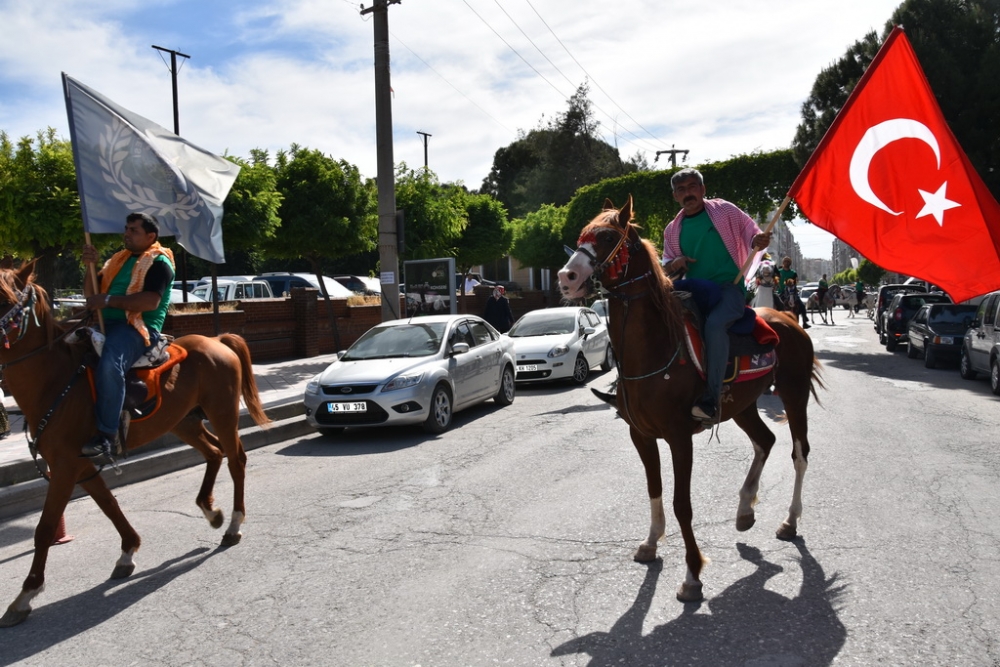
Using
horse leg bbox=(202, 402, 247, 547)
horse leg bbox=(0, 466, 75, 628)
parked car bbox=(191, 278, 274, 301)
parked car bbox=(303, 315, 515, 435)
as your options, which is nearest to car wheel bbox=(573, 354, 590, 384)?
parked car bbox=(303, 315, 515, 435)

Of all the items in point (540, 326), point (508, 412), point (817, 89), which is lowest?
point (508, 412)

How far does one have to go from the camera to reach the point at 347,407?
10742 mm

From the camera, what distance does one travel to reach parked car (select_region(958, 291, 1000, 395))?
14258mm

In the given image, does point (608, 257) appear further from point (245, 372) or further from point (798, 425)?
point (245, 372)

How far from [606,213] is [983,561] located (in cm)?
325

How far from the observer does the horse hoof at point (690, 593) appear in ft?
15.2

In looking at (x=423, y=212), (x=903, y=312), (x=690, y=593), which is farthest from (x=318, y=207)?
(x=903, y=312)

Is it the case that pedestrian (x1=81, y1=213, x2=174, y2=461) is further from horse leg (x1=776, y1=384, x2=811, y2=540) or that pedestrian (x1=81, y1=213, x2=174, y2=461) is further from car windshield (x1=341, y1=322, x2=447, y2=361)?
car windshield (x1=341, y1=322, x2=447, y2=361)

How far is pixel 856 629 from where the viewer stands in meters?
4.21

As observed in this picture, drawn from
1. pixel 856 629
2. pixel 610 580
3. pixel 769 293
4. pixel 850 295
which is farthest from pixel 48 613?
pixel 850 295

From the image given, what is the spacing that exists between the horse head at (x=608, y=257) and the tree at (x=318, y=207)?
1421 centimetres

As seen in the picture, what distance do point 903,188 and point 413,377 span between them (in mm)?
6677

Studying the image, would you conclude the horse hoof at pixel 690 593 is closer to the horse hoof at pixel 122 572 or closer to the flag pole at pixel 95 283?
the horse hoof at pixel 122 572

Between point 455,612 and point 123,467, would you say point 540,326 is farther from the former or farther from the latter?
point 455,612
